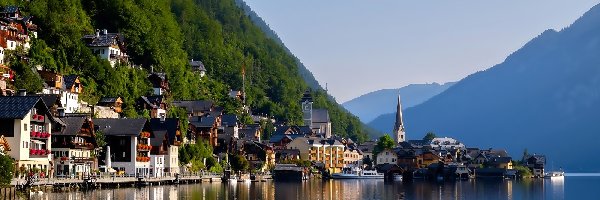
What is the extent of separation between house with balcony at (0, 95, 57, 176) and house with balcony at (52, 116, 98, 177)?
17.4ft

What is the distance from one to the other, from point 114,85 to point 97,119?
22.9 meters

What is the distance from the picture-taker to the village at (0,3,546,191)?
7856cm

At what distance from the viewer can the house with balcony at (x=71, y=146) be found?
86125 millimetres

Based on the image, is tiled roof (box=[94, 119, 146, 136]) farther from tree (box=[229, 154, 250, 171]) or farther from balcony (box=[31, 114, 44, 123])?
tree (box=[229, 154, 250, 171])

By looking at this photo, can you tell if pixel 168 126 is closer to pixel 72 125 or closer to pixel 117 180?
pixel 117 180

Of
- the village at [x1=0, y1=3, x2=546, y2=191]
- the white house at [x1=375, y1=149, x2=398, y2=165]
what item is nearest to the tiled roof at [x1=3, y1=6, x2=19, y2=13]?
the village at [x1=0, y1=3, x2=546, y2=191]

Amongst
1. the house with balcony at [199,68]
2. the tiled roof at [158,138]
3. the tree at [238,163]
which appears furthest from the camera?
the house with balcony at [199,68]

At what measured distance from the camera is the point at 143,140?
330 ft

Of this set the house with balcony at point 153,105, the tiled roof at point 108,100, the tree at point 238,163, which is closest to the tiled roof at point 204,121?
the house with balcony at point 153,105

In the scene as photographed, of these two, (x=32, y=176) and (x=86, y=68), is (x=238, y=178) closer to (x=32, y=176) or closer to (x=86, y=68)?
(x=86, y=68)

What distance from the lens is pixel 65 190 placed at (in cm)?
7638

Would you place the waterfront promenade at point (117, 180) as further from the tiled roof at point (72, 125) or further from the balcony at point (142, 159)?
the tiled roof at point (72, 125)

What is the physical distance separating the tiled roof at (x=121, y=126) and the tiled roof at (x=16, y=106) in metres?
22.0

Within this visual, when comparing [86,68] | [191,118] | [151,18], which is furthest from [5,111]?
[151,18]
